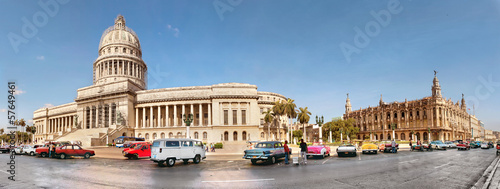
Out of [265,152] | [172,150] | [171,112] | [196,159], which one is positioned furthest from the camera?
[171,112]

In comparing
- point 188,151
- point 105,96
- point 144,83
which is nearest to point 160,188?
point 188,151

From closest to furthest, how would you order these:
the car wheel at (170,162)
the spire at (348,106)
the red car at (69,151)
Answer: the car wheel at (170,162), the red car at (69,151), the spire at (348,106)

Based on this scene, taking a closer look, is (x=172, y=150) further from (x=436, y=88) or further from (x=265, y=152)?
(x=436, y=88)

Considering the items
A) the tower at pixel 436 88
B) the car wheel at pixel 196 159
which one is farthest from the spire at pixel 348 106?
the car wheel at pixel 196 159

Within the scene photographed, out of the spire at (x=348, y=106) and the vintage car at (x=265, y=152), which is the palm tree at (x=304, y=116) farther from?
the spire at (x=348, y=106)

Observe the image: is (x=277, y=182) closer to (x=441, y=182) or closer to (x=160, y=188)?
(x=160, y=188)

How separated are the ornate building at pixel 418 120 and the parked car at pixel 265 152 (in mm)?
77241

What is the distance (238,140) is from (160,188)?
2343 inches

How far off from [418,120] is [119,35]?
108527 mm

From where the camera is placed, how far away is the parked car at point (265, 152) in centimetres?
2031

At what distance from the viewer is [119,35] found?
97.4 m

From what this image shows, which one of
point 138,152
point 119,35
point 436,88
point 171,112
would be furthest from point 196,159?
point 436,88

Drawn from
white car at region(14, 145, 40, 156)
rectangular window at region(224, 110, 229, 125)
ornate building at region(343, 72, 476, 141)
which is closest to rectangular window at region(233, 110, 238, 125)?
rectangular window at region(224, 110, 229, 125)

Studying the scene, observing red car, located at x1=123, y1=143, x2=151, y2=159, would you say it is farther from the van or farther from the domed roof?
the domed roof
